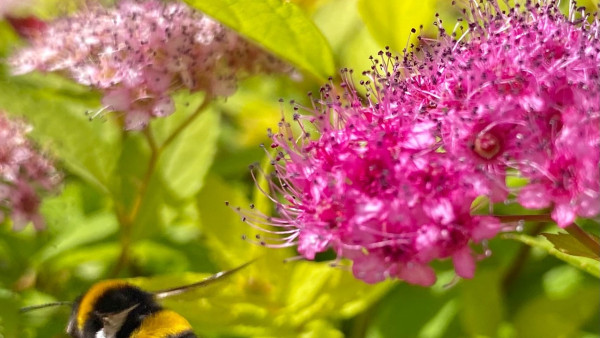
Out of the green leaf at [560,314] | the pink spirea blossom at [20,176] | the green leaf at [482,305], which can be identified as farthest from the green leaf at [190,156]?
the green leaf at [560,314]

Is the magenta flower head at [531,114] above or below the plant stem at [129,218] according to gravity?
below

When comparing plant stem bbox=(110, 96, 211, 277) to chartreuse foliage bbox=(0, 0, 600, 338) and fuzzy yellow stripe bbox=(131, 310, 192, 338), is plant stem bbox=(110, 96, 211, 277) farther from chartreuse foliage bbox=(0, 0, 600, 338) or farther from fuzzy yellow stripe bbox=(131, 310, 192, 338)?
fuzzy yellow stripe bbox=(131, 310, 192, 338)

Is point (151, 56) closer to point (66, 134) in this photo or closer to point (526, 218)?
point (66, 134)

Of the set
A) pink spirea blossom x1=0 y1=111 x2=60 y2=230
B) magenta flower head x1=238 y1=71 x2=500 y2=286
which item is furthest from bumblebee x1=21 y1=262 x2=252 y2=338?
pink spirea blossom x1=0 y1=111 x2=60 y2=230

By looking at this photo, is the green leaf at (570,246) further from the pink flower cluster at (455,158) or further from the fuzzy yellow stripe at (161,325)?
the fuzzy yellow stripe at (161,325)

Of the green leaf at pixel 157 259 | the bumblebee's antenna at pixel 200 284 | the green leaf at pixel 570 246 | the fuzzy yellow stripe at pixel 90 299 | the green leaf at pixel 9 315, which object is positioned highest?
the green leaf at pixel 9 315

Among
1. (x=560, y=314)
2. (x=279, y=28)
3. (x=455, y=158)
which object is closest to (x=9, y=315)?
(x=279, y=28)
